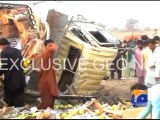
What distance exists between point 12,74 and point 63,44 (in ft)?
7.16

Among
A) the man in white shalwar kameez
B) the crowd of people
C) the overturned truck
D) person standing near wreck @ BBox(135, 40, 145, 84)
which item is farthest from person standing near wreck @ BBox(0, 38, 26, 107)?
person standing near wreck @ BBox(135, 40, 145, 84)

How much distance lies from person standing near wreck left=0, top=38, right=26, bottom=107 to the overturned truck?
91 cm

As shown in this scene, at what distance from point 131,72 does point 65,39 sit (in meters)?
7.19

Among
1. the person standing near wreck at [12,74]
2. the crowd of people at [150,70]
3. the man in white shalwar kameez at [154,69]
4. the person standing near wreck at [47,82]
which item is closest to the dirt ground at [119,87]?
the crowd of people at [150,70]

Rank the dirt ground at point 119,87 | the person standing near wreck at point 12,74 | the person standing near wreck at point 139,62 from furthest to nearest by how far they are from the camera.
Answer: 1. the dirt ground at point 119,87
2. the person standing near wreck at point 139,62
3. the person standing near wreck at point 12,74

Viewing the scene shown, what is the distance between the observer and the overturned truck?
9961 mm

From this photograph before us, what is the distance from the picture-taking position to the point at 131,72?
17.1 meters

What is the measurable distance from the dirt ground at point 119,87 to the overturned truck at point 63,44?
2.12 metres

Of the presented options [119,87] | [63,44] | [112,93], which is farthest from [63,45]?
[119,87]

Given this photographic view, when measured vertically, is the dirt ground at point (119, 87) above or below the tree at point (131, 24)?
below

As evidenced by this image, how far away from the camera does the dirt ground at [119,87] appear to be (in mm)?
12633

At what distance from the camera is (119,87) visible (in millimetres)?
14414

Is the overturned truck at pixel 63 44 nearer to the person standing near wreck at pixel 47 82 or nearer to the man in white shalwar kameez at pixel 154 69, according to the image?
the person standing near wreck at pixel 47 82

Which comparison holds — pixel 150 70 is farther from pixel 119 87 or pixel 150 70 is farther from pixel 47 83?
pixel 119 87
